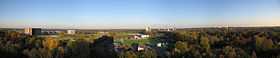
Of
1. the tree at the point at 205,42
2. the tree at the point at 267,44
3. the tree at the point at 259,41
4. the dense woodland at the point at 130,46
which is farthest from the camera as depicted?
the tree at the point at 205,42

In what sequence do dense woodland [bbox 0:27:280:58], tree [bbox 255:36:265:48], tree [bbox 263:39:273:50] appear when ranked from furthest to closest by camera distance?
tree [bbox 255:36:265:48], tree [bbox 263:39:273:50], dense woodland [bbox 0:27:280:58]

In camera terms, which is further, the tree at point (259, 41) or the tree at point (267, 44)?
the tree at point (259, 41)

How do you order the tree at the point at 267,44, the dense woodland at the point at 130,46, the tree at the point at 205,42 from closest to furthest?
the dense woodland at the point at 130,46
the tree at the point at 267,44
the tree at the point at 205,42

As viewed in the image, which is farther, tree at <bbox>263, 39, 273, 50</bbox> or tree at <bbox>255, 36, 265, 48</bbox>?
tree at <bbox>255, 36, 265, 48</bbox>

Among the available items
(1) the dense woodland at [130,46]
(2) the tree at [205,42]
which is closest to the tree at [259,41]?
(1) the dense woodland at [130,46]

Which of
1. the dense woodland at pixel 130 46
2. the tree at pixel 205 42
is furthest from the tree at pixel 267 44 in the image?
the tree at pixel 205 42

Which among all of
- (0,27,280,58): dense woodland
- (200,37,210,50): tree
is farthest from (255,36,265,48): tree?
(200,37,210,50): tree

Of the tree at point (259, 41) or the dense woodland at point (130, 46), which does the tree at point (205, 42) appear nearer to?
the dense woodland at point (130, 46)

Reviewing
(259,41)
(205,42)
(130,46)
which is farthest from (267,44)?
(130,46)

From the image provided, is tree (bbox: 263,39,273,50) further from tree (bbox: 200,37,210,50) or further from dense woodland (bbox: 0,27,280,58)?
tree (bbox: 200,37,210,50)
